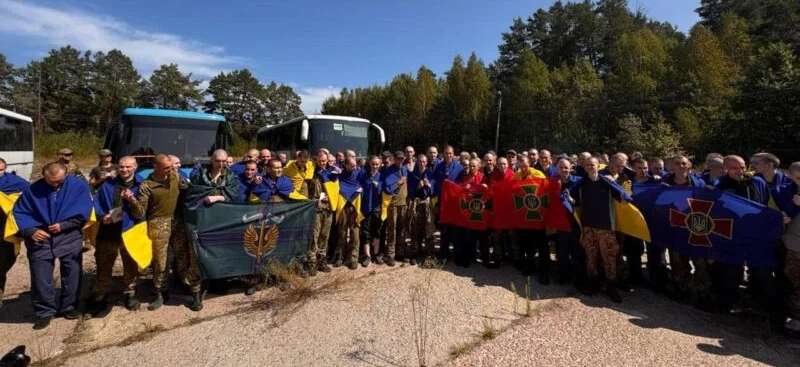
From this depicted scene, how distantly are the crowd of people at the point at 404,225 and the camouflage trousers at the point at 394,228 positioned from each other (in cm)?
2

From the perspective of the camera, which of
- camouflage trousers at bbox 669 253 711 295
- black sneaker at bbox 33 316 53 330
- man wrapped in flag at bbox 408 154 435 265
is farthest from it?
man wrapped in flag at bbox 408 154 435 265

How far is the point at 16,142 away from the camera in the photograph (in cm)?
1537

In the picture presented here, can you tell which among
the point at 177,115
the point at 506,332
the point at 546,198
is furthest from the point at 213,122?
the point at 506,332

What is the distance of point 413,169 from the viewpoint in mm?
7375

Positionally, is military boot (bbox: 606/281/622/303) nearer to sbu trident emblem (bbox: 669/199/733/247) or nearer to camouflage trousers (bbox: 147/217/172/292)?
sbu trident emblem (bbox: 669/199/733/247)

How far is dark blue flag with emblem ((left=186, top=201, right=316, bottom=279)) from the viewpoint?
5145mm

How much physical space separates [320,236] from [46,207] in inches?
130

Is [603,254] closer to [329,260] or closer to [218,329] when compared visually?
[329,260]

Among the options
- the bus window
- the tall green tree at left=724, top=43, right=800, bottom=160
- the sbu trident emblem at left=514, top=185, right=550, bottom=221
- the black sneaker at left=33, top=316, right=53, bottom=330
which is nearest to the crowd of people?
the black sneaker at left=33, top=316, right=53, bottom=330

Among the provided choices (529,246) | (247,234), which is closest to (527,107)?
(529,246)

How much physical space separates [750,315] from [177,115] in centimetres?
1056

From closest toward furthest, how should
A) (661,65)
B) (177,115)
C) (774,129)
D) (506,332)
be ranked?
(506,332), (177,115), (774,129), (661,65)

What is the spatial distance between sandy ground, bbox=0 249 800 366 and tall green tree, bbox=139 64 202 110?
72.5m

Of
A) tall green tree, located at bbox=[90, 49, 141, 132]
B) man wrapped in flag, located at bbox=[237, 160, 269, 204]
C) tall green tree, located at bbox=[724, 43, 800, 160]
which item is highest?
tall green tree, located at bbox=[90, 49, 141, 132]
